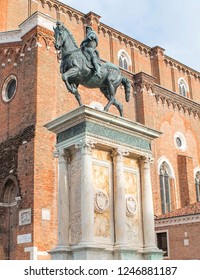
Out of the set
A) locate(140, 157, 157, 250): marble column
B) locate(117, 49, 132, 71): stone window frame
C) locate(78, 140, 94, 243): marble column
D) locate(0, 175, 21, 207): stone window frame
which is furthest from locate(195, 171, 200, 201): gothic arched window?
locate(78, 140, 94, 243): marble column

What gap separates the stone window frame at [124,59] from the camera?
81.7 ft

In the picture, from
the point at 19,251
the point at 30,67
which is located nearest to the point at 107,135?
the point at 19,251

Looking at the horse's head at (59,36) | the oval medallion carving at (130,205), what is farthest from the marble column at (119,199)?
the horse's head at (59,36)

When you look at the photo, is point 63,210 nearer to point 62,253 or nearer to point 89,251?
point 62,253

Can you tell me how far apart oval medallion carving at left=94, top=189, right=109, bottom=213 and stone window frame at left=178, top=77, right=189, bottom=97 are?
2036 centimetres

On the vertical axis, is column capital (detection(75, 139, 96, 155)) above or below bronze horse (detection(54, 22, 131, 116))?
below

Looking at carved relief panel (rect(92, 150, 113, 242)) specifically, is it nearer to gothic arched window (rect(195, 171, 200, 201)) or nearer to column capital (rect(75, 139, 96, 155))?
column capital (rect(75, 139, 96, 155))

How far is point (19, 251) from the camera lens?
14648 millimetres

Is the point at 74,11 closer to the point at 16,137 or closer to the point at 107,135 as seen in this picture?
the point at 16,137

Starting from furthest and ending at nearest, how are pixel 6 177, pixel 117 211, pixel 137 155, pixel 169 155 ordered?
pixel 169 155, pixel 6 177, pixel 137 155, pixel 117 211

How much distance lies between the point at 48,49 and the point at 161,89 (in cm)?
851

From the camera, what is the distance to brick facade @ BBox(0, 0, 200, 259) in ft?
49.1

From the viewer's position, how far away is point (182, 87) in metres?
28.5

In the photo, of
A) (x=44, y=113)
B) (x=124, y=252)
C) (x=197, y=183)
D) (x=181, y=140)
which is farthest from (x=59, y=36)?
(x=197, y=183)
